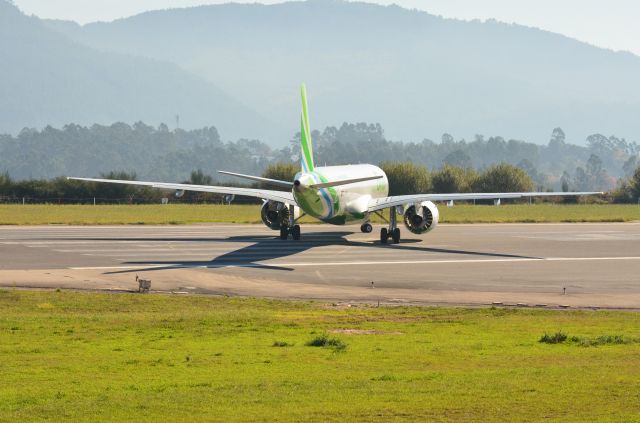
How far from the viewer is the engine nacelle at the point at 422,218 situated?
6731 cm

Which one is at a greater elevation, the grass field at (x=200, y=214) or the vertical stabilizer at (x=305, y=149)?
the vertical stabilizer at (x=305, y=149)

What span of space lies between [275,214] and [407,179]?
266ft

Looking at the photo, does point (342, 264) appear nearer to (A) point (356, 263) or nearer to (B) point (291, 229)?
(A) point (356, 263)

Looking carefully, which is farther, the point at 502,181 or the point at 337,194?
the point at 502,181

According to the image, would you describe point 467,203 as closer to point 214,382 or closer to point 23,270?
point 23,270

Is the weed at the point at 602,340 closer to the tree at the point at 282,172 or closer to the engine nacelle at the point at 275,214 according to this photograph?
the engine nacelle at the point at 275,214

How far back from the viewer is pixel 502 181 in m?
168

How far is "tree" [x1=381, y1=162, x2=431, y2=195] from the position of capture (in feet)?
483

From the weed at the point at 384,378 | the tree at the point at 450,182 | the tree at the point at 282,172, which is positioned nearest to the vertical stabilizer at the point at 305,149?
the weed at the point at 384,378

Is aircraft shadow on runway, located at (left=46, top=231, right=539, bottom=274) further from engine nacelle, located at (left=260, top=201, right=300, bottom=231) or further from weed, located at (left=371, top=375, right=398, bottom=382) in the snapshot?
weed, located at (left=371, top=375, right=398, bottom=382)

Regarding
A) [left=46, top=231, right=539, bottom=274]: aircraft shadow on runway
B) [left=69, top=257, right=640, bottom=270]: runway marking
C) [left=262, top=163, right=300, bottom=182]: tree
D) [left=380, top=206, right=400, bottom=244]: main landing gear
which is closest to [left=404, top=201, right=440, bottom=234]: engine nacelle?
[left=46, top=231, right=539, bottom=274]: aircraft shadow on runway

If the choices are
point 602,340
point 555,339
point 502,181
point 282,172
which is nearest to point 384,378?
point 555,339

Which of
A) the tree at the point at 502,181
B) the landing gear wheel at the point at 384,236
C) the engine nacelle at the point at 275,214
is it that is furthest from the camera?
the tree at the point at 502,181

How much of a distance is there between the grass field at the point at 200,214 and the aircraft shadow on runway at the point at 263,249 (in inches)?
796
